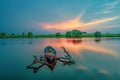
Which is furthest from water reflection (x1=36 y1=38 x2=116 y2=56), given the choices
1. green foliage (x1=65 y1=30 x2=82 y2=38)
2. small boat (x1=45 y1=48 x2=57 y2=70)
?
small boat (x1=45 y1=48 x2=57 y2=70)

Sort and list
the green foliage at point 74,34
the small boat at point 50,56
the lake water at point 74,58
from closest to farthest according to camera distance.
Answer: the small boat at point 50,56, the lake water at point 74,58, the green foliage at point 74,34

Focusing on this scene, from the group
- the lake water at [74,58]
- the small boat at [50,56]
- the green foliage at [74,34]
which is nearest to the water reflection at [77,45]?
the lake water at [74,58]

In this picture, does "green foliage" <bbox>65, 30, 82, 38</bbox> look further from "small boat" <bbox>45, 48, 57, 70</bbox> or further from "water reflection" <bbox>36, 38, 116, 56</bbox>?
"small boat" <bbox>45, 48, 57, 70</bbox>

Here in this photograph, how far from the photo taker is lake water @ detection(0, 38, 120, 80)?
14.9 feet

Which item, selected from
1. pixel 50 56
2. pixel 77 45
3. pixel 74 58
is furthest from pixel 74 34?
pixel 50 56

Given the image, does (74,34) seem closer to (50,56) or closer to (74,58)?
(74,58)

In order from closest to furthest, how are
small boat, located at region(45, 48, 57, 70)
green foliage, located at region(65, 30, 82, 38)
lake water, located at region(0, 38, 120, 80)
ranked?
1. small boat, located at region(45, 48, 57, 70)
2. lake water, located at region(0, 38, 120, 80)
3. green foliage, located at region(65, 30, 82, 38)

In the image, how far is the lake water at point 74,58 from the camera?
4527 millimetres

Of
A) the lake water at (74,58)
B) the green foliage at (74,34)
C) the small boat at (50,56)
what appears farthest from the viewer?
the green foliage at (74,34)

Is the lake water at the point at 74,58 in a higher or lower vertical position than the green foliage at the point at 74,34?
lower

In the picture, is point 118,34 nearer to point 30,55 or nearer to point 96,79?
point 96,79

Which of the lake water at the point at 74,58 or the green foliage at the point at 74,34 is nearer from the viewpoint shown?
the lake water at the point at 74,58

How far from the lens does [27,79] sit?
4.50 meters

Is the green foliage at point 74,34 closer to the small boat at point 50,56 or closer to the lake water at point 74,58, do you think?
the lake water at point 74,58
